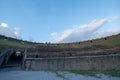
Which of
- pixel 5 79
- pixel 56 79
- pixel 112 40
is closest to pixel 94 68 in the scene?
pixel 56 79

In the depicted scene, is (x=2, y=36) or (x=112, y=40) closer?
(x=112, y=40)

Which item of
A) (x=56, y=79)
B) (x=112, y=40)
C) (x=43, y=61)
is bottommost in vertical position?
(x=56, y=79)

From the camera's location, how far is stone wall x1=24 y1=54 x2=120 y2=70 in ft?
66.9

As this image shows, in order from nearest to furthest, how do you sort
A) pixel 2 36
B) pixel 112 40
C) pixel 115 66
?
1. pixel 115 66
2. pixel 112 40
3. pixel 2 36

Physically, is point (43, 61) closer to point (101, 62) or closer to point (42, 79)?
point (101, 62)

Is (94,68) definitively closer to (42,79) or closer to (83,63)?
(83,63)

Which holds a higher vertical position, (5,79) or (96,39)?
(96,39)

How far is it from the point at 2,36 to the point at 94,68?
23631mm

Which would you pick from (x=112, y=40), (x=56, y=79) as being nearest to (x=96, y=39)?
(x=112, y=40)

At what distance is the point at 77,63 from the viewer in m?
21.5

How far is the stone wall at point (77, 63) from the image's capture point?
20391 mm

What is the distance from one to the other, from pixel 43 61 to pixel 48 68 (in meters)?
0.94

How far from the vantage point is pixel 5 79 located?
45.2 ft

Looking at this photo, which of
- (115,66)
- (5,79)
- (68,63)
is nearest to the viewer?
(5,79)
